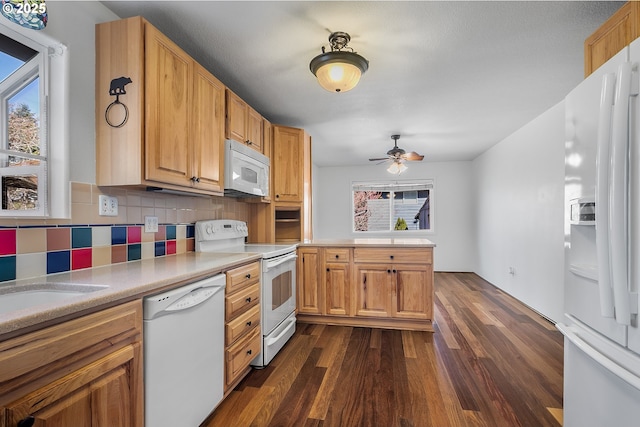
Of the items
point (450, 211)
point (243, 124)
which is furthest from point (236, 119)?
point (450, 211)

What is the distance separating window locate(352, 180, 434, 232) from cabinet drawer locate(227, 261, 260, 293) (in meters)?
4.65

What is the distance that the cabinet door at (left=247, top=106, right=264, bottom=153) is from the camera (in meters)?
2.78

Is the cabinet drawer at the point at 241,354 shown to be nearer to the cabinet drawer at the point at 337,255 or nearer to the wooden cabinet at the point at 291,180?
the cabinet drawer at the point at 337,255

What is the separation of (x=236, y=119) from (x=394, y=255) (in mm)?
1980

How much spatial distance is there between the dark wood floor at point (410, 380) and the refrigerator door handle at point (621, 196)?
111cm

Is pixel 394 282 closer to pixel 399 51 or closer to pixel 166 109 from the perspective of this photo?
pixel 399 51

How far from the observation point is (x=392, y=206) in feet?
21.4

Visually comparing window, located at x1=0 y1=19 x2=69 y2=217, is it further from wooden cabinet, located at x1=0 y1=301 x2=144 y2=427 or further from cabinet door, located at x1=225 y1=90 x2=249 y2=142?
cabinet door, located at x1=225 y1=90 x2=249 y2=142

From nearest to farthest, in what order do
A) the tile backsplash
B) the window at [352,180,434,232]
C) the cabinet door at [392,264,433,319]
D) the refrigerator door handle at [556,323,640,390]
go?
the refrigerator door handle at [556,323,640,390], the tile backsplash, the cabinet door at [392,264,433,319], the window at [352,180,434,232]

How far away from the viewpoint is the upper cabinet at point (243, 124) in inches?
95.5

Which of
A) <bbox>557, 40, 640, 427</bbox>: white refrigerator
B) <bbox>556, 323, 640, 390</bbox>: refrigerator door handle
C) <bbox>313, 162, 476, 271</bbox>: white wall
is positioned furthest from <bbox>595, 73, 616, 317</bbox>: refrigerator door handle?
<bbox>313, 162, 476, 271</bbox>: white wall

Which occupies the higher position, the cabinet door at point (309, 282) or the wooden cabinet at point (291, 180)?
the wooden cabinet at point (291, 180)

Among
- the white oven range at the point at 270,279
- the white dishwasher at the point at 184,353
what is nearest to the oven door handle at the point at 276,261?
the white oven range at the point at 270,279

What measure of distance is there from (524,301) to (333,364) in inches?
115
